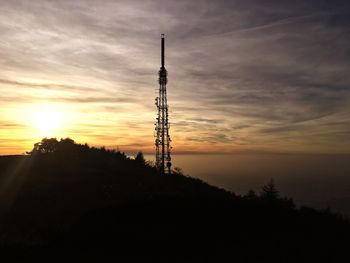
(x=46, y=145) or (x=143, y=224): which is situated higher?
(x=46, y=145)

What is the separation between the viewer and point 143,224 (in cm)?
2320

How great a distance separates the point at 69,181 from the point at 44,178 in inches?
107

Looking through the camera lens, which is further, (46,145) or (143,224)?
(46,145)

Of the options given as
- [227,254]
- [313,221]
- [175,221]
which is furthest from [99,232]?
[313,221]

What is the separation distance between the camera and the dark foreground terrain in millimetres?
19500

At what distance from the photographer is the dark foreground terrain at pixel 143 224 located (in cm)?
1950

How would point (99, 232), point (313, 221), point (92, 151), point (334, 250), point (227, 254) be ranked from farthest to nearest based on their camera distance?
A: point (92, 151), point (313, 221), point (334, 250), point (99, 232), point (227, 254)

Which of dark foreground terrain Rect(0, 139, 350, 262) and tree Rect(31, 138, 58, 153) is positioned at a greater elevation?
tree Rect(31, 138, 58, 153)

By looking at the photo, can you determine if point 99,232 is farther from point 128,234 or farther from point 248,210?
point 248,210

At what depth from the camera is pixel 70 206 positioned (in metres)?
26.1

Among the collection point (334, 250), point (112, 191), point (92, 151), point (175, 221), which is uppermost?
point (92, 151)

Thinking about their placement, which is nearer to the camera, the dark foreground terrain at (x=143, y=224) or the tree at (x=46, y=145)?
the dark foreground terrain at (x=143, y=224)

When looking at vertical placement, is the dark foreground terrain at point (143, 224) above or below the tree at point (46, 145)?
below

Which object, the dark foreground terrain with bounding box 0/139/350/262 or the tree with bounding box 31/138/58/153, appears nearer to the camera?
the dark foreground terrain with bounding box 0/139/350/262
